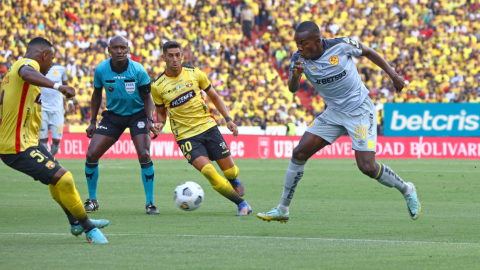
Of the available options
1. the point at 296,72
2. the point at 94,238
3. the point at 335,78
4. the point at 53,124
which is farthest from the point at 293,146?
the point at 94,238

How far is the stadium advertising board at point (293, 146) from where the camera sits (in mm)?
24047

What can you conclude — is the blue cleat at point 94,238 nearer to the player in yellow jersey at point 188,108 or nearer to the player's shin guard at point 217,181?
the player's shin guard at point 217,181

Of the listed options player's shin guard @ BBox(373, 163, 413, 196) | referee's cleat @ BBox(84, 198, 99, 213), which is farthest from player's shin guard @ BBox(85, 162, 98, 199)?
player's shin guard @ BBox(373, 163, 413, 196)

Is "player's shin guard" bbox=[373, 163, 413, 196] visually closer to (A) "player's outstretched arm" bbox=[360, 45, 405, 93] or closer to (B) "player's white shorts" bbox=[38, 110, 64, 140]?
(A) "player's outstretched arm" bbox=[360, 45, 405, 93]

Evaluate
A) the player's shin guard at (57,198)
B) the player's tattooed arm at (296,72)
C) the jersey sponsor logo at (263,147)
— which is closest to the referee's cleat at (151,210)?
the player's shin guard at (57,198)

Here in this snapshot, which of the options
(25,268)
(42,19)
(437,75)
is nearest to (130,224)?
(25,268)

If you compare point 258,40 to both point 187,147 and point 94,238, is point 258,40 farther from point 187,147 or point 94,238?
point 94,238

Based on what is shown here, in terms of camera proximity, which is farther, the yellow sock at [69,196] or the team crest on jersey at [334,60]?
the team crest on jersey at [334,60]

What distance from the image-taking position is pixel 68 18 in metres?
29.8

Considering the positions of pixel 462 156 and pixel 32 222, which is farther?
pixel 462 156

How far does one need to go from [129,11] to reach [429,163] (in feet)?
53.0

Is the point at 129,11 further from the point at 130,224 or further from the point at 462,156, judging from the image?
the point at 130,224

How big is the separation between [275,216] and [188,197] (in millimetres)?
1618

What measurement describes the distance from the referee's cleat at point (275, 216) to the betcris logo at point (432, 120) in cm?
1784
